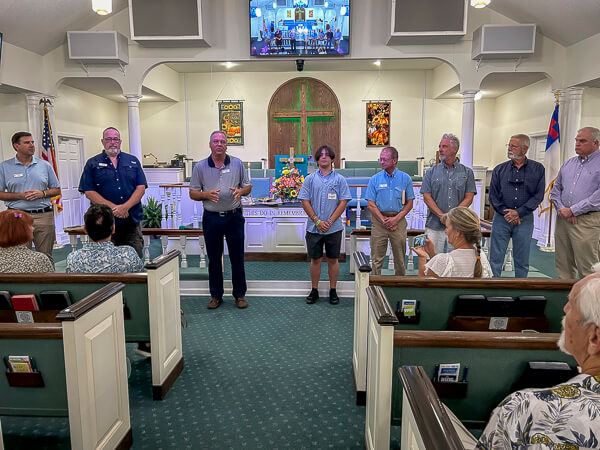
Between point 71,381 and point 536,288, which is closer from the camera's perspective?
point 71,381

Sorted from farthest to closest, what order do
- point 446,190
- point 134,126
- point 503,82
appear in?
point 503,82 < point 134,126 < point 446,190

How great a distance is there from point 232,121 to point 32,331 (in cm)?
963

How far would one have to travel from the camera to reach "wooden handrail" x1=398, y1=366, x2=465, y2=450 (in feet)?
3.07

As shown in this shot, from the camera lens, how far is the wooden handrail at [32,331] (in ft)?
5.47

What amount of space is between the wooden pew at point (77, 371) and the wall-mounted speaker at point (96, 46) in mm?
5164

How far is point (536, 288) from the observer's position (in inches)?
88.4

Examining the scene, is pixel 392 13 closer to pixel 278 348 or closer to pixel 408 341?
pixel 278 348

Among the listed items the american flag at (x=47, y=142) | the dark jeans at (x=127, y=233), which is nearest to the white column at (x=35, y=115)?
the american flag at (x=47, y=142)

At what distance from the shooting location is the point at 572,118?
242 inches

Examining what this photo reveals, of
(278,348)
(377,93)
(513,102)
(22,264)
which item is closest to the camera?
(22,264)

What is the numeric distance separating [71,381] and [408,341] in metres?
1.30

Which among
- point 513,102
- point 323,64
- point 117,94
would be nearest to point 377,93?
point 323,64

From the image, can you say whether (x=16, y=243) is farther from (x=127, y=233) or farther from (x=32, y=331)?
(x=127, y=233)

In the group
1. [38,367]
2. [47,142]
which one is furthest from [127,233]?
[47,142]
